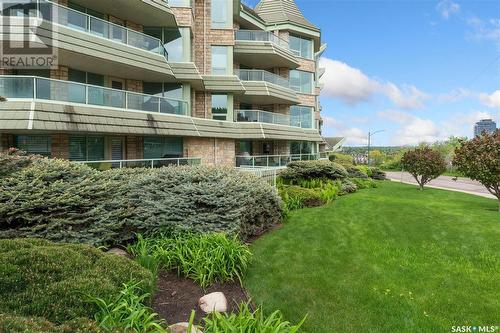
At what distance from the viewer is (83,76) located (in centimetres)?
1627

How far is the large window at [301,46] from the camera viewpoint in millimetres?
29328

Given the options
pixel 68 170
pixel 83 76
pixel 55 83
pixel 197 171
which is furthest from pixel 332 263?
pixel 83 76

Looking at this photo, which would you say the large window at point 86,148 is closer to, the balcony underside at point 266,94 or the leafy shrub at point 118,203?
the leafy shrub at point 118,203

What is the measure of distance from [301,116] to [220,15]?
11618mm

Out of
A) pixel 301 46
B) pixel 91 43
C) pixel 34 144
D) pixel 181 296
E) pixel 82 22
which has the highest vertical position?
pixel 301 46

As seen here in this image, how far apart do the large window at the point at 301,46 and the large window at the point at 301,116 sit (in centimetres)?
495

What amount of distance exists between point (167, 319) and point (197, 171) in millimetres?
5548

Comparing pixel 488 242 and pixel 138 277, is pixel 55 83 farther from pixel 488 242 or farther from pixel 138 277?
pixel 488 242

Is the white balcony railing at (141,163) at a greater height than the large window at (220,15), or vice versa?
the large window at (220,15)

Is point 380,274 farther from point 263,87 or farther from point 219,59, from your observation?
point 219,59

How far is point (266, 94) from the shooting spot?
23969mm

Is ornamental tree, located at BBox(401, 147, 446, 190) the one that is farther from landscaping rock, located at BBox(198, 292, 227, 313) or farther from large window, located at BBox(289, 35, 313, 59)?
landscaping rock, located at BBox(198, 292, 227, 313)

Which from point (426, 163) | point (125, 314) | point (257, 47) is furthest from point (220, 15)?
point (125, 314)

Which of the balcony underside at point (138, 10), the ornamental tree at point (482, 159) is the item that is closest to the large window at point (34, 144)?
the balcony underside at point (138, 10)
